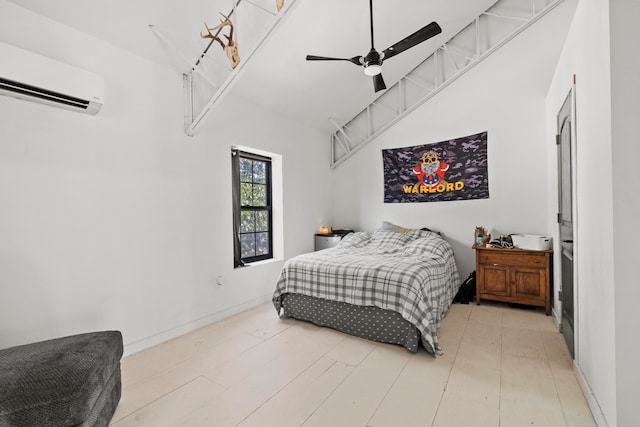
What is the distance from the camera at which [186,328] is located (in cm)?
285

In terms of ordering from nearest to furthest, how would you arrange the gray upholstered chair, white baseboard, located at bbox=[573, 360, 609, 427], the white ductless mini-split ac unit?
the gray upholstered chair < white baseboard, located at bbox=[573, 360, 609, 427] < the white ductless mini-split ac unit

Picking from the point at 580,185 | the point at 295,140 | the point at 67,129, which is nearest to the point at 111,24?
the point at 67,129

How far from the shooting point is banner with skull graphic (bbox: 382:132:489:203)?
12.7 feet

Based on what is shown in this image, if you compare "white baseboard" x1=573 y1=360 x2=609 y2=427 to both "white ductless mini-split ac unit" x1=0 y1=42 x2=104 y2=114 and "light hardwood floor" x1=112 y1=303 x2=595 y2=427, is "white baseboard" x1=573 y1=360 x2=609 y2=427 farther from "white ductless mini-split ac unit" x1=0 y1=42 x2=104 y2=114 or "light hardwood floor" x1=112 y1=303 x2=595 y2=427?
"white ductless mini-split ac unit" x1=0 y1=42 x2=104 y2=114

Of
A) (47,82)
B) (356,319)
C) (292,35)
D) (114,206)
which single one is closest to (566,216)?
(356,319)

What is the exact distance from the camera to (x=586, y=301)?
179 cm

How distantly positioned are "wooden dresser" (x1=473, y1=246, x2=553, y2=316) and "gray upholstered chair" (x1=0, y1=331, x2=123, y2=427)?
3569 mm

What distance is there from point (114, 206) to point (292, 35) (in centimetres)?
234

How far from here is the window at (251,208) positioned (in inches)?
137

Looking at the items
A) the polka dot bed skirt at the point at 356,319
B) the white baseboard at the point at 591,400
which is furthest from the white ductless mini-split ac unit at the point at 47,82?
the white baseboard at the point at 591,400

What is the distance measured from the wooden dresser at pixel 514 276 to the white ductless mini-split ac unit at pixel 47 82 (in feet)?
13.1

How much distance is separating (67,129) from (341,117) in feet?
11.7

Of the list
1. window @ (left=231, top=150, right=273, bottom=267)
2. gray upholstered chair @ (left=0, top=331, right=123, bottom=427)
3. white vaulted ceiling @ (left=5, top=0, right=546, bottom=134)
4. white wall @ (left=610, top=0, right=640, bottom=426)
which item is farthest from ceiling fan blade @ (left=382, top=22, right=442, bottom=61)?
gray upholstered chair @ (left=0, top=331, right=123, bottom=427)

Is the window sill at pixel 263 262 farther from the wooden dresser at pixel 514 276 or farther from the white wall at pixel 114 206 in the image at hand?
the wooden dresser at pixel 514 276
